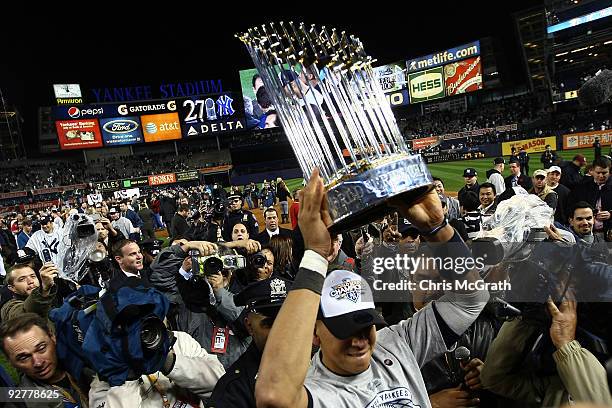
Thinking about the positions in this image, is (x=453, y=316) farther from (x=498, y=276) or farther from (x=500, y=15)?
(x=500, y=15)

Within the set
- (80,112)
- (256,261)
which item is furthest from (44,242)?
(80,112)

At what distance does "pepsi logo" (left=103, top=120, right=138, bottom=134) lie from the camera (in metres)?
46.5

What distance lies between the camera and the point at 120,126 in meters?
46.9

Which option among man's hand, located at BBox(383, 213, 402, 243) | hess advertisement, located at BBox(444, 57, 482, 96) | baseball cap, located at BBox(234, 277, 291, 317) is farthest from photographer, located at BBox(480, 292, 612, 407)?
hess advertisement, located at BBox(444, 57, 482, 96)

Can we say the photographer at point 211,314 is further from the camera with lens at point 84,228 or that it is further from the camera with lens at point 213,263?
the camera with lens at point 84,228

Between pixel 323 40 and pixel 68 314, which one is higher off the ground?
pixel 323 40

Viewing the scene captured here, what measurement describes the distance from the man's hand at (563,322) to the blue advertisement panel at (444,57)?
45.4 m

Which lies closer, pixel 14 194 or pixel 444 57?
pixel 14 194

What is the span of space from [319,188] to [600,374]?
145cm

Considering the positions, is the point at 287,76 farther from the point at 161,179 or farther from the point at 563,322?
the point at 161,179

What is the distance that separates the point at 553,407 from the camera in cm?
183

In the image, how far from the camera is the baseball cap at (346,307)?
167 cm

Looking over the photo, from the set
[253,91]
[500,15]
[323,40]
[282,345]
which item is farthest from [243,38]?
[500,15]

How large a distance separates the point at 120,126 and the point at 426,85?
36.2m
